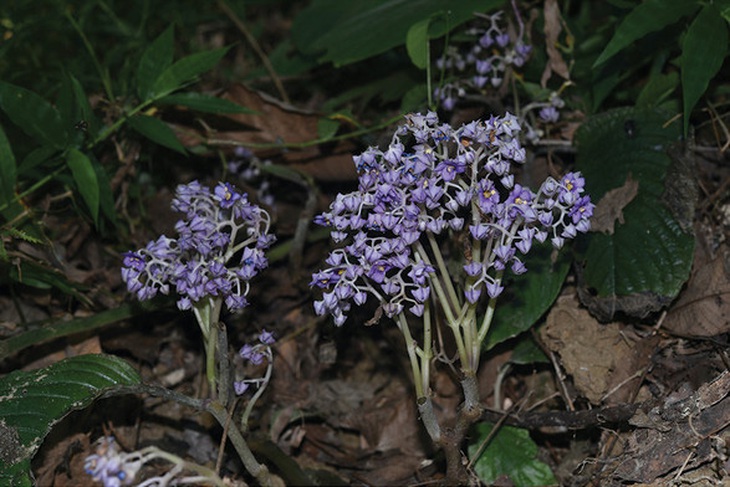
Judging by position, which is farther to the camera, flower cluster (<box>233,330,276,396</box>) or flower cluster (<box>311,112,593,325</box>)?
flower cluster (<box>233,330,276,396</box>)

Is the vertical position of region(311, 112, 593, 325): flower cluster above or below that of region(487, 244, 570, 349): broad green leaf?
above

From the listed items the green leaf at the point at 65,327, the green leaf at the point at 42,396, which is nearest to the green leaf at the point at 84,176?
the green leaf at the point at 65,327

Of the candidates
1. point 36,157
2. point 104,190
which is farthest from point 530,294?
point 36,157

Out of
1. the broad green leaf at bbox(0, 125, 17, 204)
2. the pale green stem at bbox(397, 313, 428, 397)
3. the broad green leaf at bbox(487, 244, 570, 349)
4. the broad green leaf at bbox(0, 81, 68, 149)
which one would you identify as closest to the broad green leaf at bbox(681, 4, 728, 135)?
the broad green leaf at bbox(487, 244, 570, 349)

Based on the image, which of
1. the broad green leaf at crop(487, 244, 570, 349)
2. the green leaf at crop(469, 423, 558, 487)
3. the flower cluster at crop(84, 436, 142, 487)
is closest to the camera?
the flower cluster at crop(84, 436, 142, 487)

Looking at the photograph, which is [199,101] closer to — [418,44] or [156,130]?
[156,130]

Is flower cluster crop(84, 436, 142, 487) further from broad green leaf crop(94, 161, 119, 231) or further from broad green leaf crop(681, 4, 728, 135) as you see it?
broad green leaf crop(681, 4, 728, 135)

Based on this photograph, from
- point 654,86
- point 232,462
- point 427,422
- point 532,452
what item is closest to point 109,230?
point 232,462
